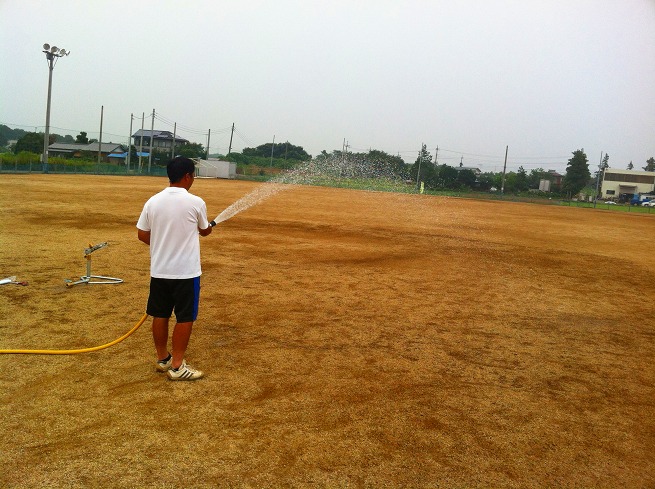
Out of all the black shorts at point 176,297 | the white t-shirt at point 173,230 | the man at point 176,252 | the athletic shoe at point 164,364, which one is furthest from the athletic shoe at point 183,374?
the white t-shirt at point 173,230

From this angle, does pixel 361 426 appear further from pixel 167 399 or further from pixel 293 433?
pixel 167 399

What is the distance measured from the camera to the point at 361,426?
3605mm

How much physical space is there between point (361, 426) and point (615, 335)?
445cm

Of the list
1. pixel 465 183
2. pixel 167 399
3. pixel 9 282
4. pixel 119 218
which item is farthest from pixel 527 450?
pixel 465 183

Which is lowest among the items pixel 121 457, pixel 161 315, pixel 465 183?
pixel 121 457

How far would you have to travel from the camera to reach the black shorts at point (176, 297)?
13.8 ft

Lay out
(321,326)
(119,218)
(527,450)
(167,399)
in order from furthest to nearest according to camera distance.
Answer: (119,218) < (321,326) < (167,399) < (527,450)

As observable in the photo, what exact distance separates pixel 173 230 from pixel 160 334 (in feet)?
2.91

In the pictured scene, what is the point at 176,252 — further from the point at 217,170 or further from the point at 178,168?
the point at 217,170

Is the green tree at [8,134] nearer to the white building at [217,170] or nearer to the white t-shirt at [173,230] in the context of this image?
the white building at [217,170]

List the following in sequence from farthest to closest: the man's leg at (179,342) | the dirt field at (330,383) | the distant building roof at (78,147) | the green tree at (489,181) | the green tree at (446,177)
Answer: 1. the distant building roof at (78,147)
2. the green tree at (489,181)
3. the green tree at (446,177)
4. the man's leg at (179,342)
5. the dirt field at (330,383)

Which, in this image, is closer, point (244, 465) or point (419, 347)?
point (244, 465)

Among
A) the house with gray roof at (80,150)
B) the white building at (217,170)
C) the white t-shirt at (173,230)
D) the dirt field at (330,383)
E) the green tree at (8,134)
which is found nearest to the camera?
the dirt field at (330,383)

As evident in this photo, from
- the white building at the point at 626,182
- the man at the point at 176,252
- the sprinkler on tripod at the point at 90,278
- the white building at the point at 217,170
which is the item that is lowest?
the sprinkler on tripod at the point at 90,278
